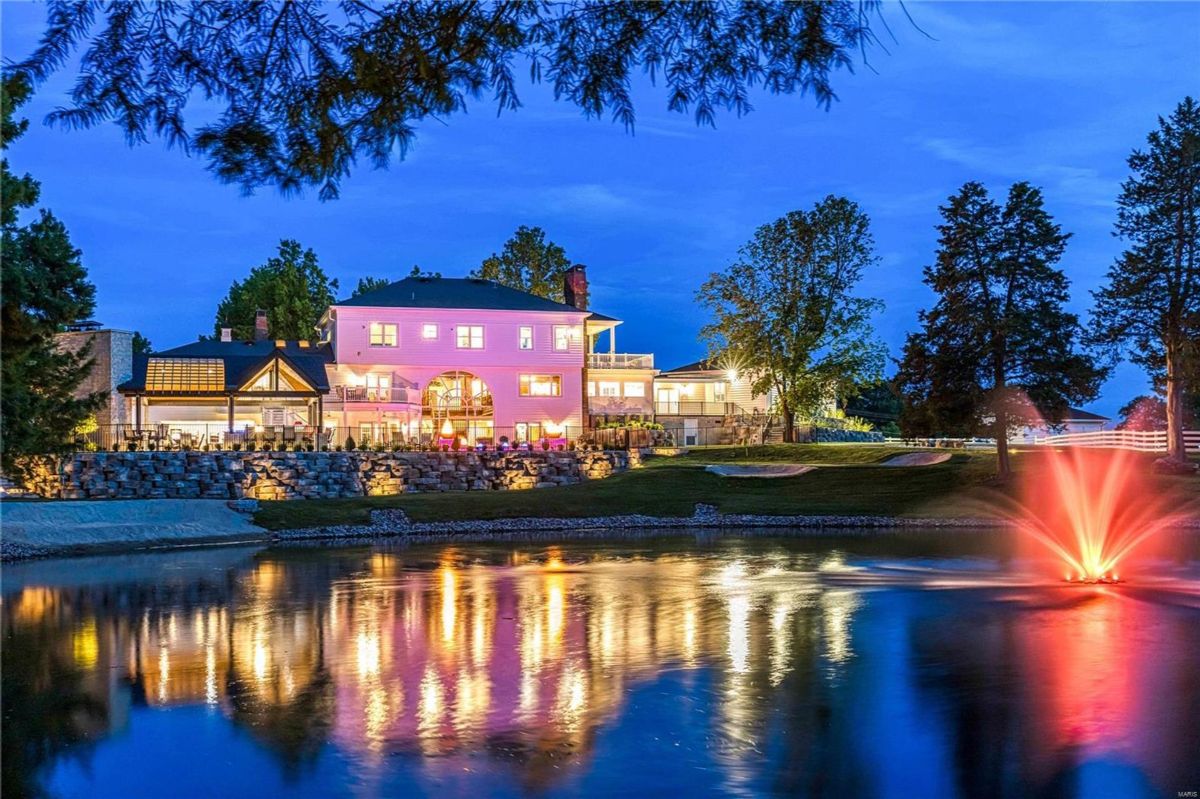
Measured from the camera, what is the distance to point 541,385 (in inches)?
2196

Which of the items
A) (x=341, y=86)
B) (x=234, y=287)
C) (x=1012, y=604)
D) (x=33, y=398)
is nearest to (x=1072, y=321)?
(x=1012, y=604)

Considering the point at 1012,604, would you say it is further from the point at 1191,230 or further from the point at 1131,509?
the point at 1191,230

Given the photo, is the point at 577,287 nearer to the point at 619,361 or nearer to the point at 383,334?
the point at 619,361

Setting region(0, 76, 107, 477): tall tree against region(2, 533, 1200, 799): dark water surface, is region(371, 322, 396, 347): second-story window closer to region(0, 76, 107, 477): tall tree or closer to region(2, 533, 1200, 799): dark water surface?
region(0, 76, 107, 477): tall tree

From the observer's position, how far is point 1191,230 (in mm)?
40438

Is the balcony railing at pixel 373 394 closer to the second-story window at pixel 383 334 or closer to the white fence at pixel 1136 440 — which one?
the second-story window at pixel 383 334

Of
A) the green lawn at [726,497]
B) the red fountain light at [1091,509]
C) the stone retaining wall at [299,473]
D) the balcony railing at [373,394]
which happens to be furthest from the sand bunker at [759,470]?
the balcony railing at [373,394]

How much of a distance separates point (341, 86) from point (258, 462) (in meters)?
35.1

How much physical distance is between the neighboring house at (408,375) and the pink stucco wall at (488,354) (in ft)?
0.17

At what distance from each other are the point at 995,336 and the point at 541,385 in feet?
79.0

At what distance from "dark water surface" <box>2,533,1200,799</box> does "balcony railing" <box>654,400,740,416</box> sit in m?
41.8

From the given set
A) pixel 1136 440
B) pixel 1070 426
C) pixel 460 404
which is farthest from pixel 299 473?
pixel 1070 426

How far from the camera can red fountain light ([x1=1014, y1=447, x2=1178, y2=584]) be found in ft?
80.7

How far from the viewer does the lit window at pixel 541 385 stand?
2188 inches
